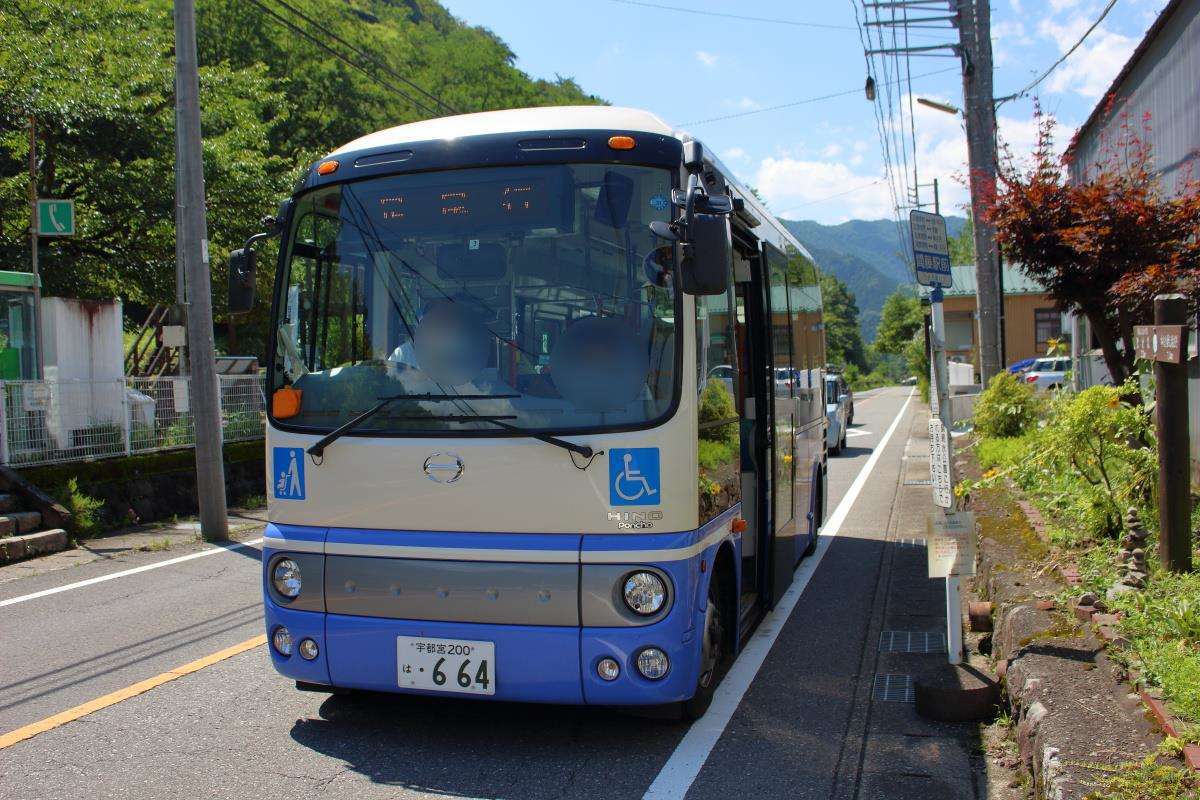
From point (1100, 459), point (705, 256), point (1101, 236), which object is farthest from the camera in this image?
point (1101, 236)

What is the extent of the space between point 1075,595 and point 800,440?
9.76 feet

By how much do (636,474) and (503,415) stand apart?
2.20 ft

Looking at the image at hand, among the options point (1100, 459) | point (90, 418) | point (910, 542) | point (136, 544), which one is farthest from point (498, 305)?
point (90, 418)

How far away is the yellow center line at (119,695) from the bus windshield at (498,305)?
6.45 ft

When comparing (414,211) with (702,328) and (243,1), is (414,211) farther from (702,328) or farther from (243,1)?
(243,1)

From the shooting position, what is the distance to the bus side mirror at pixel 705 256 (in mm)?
4395

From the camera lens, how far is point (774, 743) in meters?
4.95

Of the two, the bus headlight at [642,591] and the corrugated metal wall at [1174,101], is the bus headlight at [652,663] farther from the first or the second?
the corrugated metal wall at [1174,101]

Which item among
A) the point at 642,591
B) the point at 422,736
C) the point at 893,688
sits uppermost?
the point at 642,591

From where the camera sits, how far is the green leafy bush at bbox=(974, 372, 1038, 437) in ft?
50.3

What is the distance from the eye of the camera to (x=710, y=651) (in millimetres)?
5121

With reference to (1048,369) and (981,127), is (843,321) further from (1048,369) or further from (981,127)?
(981,127)

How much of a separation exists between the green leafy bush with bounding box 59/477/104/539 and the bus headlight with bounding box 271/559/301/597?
7.38 m

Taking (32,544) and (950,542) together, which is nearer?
(950,542)
